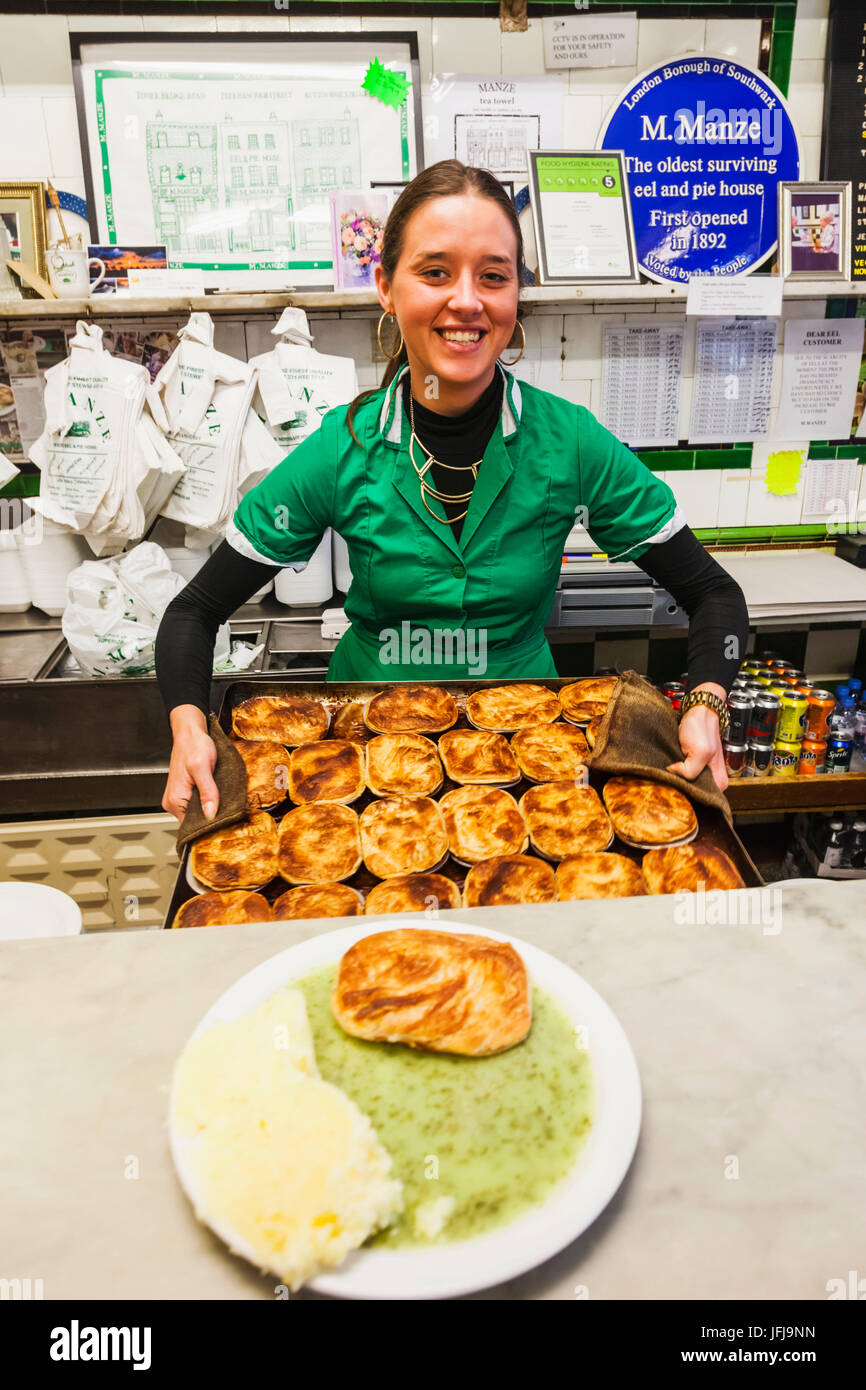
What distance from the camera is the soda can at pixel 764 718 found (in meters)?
2.95

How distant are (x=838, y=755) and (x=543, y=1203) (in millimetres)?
2833

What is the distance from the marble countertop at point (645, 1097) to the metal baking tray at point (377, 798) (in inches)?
15.3

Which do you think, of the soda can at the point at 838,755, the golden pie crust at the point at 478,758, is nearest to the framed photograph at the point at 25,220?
the golden pie crust at the point at 478,758

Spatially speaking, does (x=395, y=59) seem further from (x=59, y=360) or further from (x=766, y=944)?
(x=766, y=944)

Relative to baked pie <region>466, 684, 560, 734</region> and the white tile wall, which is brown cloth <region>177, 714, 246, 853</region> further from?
the white tile wall

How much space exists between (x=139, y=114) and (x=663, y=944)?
3405 millimetres

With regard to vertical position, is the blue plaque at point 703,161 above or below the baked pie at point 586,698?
above

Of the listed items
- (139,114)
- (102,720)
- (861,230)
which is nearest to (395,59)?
(139,114)

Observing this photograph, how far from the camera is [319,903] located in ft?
4.23

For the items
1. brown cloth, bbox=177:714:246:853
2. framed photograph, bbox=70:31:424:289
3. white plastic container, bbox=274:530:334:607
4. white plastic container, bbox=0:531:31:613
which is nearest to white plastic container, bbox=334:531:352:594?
white plastic container, bbox=274:530:334:607

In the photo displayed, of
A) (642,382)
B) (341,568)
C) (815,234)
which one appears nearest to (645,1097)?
(341,568)

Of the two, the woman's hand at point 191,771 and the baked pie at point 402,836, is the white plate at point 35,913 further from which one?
the baked pie at point 402,836

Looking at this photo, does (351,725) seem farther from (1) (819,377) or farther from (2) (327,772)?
(1) (819,377)
